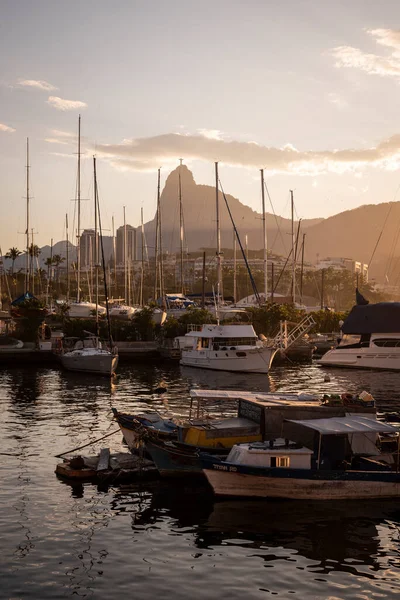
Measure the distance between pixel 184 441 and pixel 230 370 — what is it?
150 ft

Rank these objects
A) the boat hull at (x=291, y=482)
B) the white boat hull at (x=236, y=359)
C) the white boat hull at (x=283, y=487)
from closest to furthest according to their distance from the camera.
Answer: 1. the boat hull at (x=291, y=482)
2. the white boat hull at (x=283, y=487)
3. the white boat hull at (x=236, y=359)

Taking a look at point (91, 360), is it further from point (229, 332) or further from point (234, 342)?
point (234, 342)

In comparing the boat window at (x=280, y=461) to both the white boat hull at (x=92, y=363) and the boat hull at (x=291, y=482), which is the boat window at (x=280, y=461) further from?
the white boat hull at (x=92, y=363)

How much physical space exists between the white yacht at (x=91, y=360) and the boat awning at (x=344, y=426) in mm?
45040

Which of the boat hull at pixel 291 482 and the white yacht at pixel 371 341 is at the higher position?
the white yacht at pixel 371 341

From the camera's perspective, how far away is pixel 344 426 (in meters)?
31.2

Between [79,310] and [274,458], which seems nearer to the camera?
[274,458]

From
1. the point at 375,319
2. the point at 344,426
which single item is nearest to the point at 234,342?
the point at 375,319

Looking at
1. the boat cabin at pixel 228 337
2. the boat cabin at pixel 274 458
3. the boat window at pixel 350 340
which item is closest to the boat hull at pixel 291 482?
the boat cabin at pixel 274 458

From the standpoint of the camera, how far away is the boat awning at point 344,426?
1203 inches

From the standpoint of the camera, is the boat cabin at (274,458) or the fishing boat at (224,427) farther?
the fishing boat at (224,427)

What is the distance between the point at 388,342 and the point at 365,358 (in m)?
3.35

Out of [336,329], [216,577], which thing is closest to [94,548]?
[216,577]

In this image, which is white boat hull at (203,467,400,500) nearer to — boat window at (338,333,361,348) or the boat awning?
the boat awning
